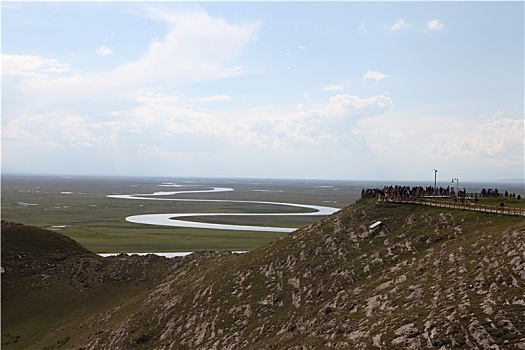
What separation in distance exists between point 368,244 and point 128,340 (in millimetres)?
28583

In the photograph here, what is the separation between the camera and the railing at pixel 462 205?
44.1m

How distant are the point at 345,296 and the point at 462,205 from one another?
20.7 metres

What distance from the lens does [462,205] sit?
1944 inches

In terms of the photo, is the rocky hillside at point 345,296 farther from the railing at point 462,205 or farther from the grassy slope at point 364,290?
the railing at point 462,205

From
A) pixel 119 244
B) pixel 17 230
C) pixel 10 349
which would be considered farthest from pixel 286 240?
pixel 119 244

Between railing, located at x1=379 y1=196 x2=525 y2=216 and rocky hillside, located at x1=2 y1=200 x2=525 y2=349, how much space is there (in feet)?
3.62

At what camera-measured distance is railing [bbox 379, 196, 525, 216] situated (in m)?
44.1

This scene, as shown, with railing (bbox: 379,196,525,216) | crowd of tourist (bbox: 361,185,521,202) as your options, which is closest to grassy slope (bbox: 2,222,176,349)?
crowd of tourist (bbox: 361,185,521,202)

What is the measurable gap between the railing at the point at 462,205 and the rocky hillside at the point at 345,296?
110cm

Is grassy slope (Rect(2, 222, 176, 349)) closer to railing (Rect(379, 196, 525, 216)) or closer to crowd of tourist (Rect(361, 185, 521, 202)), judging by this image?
crowd of tourist (Rect(361, 185, 521, 202))

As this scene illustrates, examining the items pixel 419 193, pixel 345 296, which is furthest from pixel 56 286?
pixel 419 193

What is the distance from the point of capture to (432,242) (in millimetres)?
42656

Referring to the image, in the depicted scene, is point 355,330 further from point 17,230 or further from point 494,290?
point 17,230

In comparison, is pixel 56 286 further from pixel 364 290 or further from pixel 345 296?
pixel 364 290
